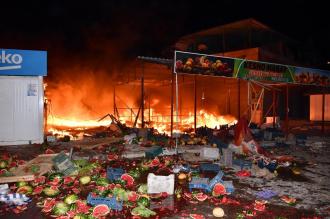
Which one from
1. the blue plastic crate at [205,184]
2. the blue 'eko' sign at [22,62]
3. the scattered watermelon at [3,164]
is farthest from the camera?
the blue 'eko' sign at [22,62]

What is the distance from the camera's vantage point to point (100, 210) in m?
5.84

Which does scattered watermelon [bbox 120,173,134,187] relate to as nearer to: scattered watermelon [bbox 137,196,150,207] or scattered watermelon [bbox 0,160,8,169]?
scattered watermelon [bbox 137,196,150,207]

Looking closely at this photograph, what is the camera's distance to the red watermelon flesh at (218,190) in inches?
279

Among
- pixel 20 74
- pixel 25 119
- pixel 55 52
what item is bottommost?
pixel 25 119

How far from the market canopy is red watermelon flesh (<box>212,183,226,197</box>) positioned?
4.70 metres

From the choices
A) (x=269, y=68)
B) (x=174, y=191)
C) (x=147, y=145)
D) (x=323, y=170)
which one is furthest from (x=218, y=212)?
(x=269, y=68)

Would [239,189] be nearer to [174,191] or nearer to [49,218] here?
[174,191]

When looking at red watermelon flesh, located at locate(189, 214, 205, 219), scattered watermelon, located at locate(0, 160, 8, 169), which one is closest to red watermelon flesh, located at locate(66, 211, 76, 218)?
red watermelon flesh, located at locate(189, 214, 205, 219)

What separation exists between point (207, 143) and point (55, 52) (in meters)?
31.9

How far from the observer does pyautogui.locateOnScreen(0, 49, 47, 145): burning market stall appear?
1348cm

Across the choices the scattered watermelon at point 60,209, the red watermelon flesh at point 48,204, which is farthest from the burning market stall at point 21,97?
the scattered watermelon at point 60,209

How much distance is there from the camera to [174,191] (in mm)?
7309

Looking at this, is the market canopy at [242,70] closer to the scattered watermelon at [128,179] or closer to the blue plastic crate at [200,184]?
the scattered watermelon at [128,179]

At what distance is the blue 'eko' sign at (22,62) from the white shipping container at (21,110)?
399mm
